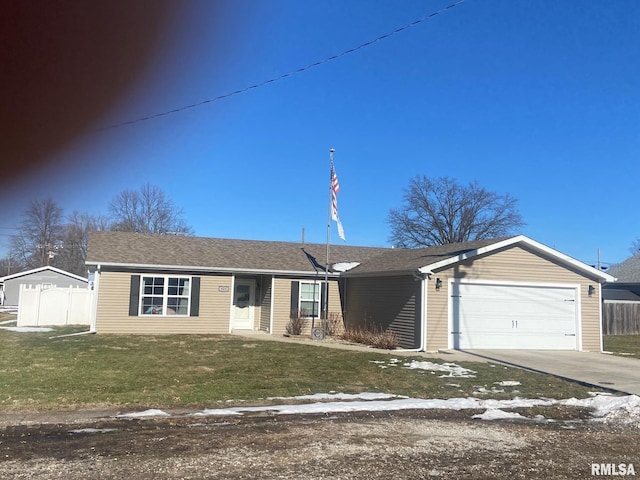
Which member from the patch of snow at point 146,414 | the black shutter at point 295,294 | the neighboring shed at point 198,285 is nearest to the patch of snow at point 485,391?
the patch of snow at point 146,414

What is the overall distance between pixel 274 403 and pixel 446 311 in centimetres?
871

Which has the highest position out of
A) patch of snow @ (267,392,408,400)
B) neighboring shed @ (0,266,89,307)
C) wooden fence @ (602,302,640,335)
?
neighboring shed @ (0,266,89,307)

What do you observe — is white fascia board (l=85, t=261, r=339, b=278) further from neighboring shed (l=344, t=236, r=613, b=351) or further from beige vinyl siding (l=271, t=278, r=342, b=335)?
neighboring shed (l=344, t=236, r=613, b=351)

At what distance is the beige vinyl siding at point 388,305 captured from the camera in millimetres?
15734

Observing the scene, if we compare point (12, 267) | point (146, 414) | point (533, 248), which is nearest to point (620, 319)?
point (533, 248)

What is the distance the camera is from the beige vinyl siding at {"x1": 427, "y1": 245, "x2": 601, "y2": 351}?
604 inches

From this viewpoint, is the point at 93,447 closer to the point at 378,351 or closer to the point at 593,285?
the point at 378,351

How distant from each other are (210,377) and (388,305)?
Result: 8583 mm

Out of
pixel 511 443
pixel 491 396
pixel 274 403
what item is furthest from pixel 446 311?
pixel 511 443

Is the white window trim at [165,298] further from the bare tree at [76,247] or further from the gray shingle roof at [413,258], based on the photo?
the bare tree at [76,247]

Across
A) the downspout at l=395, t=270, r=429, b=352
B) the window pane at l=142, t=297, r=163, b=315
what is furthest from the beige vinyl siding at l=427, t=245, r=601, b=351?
the window pane at l=142, t=297, r=163, b=315

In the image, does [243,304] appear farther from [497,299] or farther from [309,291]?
[497,299]

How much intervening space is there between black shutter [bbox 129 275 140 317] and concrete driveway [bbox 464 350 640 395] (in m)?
10.8

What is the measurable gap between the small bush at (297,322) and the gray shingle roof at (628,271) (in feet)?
86.8
